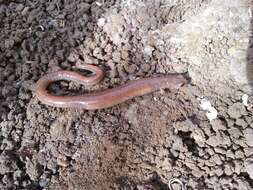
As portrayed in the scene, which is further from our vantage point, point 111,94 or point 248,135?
point 111,94

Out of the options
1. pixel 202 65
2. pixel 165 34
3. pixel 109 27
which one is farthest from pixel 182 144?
pixel 109 27

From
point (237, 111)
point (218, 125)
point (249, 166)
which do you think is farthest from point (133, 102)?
point (249, 166)

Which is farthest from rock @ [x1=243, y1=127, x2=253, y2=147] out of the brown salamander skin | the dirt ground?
the brown salamander skin

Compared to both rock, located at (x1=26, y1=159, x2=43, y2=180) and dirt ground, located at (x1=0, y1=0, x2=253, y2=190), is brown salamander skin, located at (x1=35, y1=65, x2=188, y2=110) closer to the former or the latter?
dirt ground, located at (x1=0, y1=0, x2=253, y2=190)

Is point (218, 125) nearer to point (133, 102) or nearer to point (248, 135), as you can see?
point (248, 135)

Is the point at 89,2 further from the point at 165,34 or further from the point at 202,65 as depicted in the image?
the point at 202,65

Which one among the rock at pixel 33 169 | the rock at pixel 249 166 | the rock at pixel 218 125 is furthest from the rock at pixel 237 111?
the rock at pixel 33 169

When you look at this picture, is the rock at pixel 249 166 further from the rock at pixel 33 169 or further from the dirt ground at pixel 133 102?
the rock at pixel 33 169

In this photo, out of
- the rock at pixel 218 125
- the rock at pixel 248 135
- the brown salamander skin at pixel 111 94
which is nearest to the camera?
the rock at pixel 248 135
